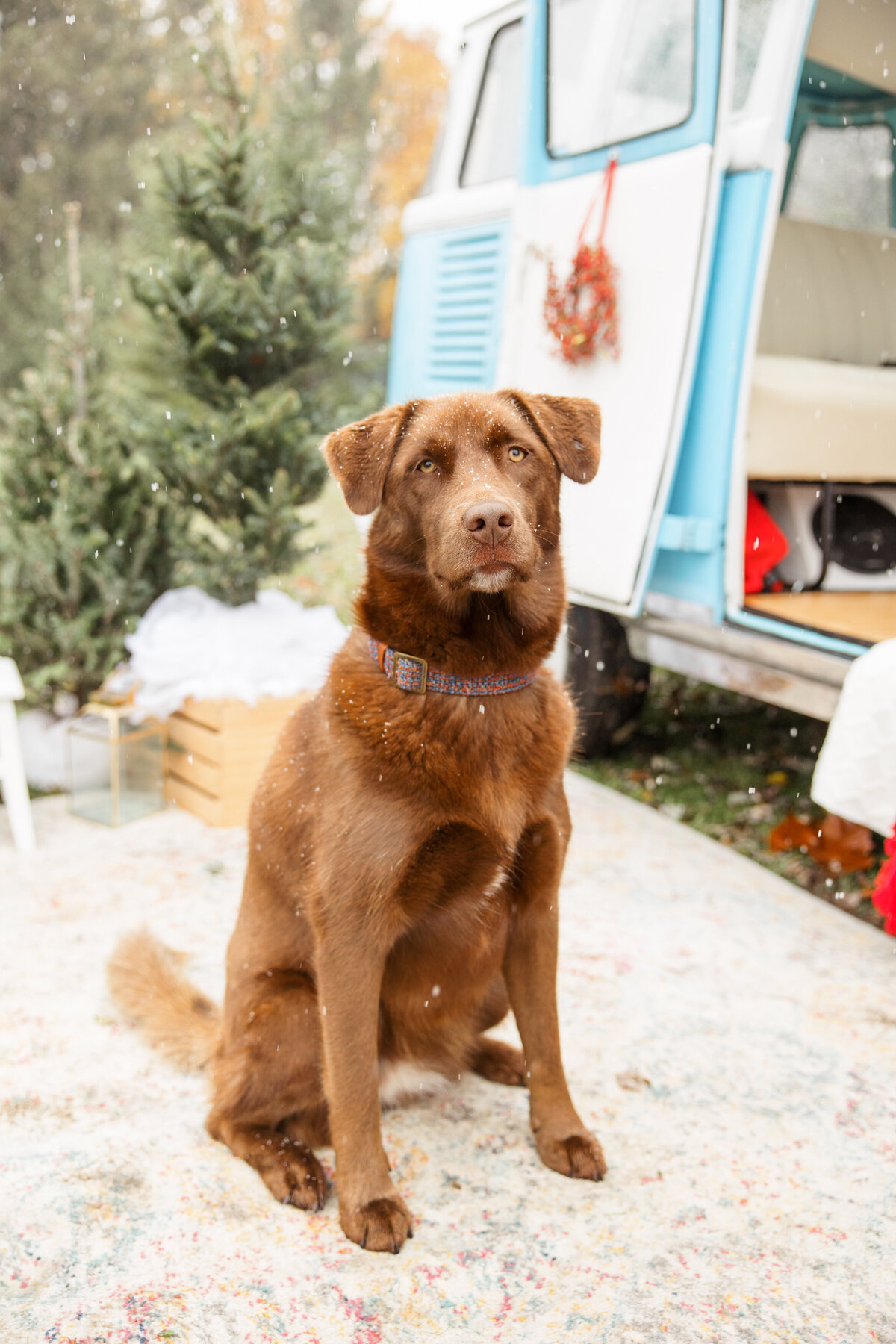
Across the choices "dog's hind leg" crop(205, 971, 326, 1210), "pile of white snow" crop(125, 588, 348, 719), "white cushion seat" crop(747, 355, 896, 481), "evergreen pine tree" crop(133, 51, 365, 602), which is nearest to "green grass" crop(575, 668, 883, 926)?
"white cushion seat" crop(747, 355, 896, 481)

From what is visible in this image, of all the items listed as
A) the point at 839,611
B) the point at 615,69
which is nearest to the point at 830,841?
the point at 839,611

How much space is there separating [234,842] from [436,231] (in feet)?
10.7

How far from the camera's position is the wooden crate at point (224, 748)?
3746 mm

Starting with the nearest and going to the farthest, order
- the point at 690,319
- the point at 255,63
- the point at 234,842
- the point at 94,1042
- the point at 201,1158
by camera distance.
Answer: the point at 201,1158
the point at 94,1042
the point at 690,319
the point at 234,842
the point at 255,63

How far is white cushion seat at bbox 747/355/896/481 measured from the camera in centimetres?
365

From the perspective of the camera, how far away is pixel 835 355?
4.57 m

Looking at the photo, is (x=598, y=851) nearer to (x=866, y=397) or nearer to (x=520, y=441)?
(x=866, y=397)

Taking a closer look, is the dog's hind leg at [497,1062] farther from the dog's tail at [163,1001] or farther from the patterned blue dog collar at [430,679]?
the patterned blue dog collar at [430,679]

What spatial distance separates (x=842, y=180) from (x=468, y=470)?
4087 millimetres

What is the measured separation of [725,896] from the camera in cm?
346

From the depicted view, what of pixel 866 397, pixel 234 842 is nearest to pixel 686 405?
pixel 866 397

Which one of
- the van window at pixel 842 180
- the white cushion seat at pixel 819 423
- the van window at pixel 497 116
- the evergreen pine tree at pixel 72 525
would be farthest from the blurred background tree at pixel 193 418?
the van window at pixel 842 180

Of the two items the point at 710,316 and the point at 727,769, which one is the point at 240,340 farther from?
the point at 727,769

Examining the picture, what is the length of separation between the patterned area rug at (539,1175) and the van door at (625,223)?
1.47 meters
